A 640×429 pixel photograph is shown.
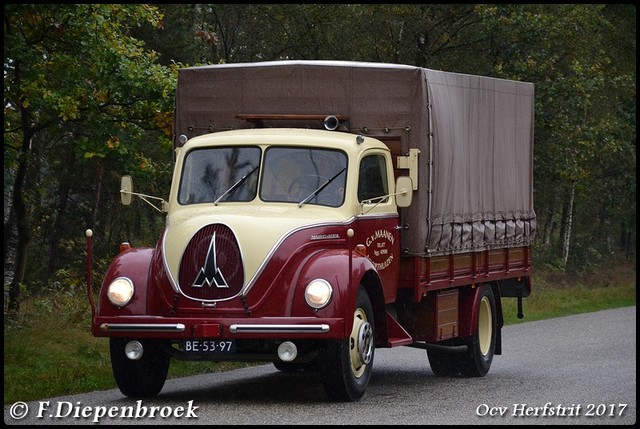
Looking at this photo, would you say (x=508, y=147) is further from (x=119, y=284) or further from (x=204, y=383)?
(x=119, y=284)

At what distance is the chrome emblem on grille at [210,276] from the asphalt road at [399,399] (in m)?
1.07

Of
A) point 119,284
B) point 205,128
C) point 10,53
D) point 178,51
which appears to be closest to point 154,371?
point 119,284

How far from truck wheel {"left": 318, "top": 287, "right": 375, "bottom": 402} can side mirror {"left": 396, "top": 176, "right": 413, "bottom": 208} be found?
4.36ft

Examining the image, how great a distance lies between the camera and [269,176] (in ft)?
45.5

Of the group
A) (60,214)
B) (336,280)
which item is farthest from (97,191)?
(336,280)

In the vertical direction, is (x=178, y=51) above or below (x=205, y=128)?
above

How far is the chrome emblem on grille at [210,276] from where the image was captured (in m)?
12.6

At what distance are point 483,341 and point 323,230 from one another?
469 cm

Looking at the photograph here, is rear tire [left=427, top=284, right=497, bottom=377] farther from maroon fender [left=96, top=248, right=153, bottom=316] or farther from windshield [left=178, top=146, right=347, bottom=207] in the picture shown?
maroon fender [left=96, top=248, right=153, bottom=316]

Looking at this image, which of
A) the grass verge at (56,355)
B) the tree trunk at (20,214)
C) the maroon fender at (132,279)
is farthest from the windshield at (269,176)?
the tree trunk at (20,214)

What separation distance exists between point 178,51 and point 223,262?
1860 centimetres

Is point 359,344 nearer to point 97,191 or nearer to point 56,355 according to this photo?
point 56,355

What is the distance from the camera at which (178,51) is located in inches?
1209

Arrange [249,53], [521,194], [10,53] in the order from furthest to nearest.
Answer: [249,53]
[521,194]
[10,53]
